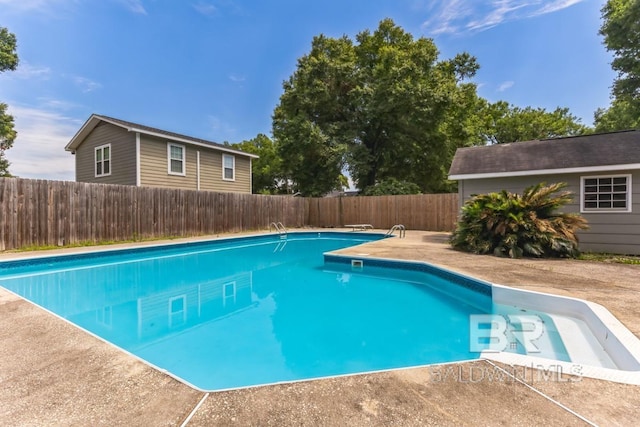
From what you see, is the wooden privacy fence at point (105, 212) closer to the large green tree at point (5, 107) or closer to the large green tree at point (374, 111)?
the large green tree at point (374, 111)

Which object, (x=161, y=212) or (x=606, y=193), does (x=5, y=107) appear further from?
(x=606, y=193)

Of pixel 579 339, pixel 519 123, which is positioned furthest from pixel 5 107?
pixel 519 123

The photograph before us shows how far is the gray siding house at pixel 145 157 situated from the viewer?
11.9 metres

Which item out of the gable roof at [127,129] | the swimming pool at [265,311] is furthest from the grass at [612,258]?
the gable roof at [127,129]

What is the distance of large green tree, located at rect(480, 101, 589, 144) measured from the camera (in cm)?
2383

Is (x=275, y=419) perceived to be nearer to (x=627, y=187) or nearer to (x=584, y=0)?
(x=627, y=187)

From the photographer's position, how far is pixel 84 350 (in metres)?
2.44

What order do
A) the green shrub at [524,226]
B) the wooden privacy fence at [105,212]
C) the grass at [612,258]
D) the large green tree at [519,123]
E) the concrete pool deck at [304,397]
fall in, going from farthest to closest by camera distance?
1. the large green tree at [519,123]
2. the wooden privacy fence at [105,212]
3. the green shrub at [524,226]
4. the grass at [612,258]
5. the concrete pool deck at [304,397]

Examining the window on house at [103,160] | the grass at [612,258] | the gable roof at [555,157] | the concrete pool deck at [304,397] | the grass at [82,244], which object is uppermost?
the window on house at [103,160]

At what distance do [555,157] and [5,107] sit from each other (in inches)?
1037

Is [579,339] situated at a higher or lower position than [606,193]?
lower

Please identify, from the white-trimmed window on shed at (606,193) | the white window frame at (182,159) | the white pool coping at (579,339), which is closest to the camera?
the white pool coping at (579,339)

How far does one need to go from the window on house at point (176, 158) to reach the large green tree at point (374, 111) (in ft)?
21.6

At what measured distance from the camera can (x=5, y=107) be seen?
56.6 feet
